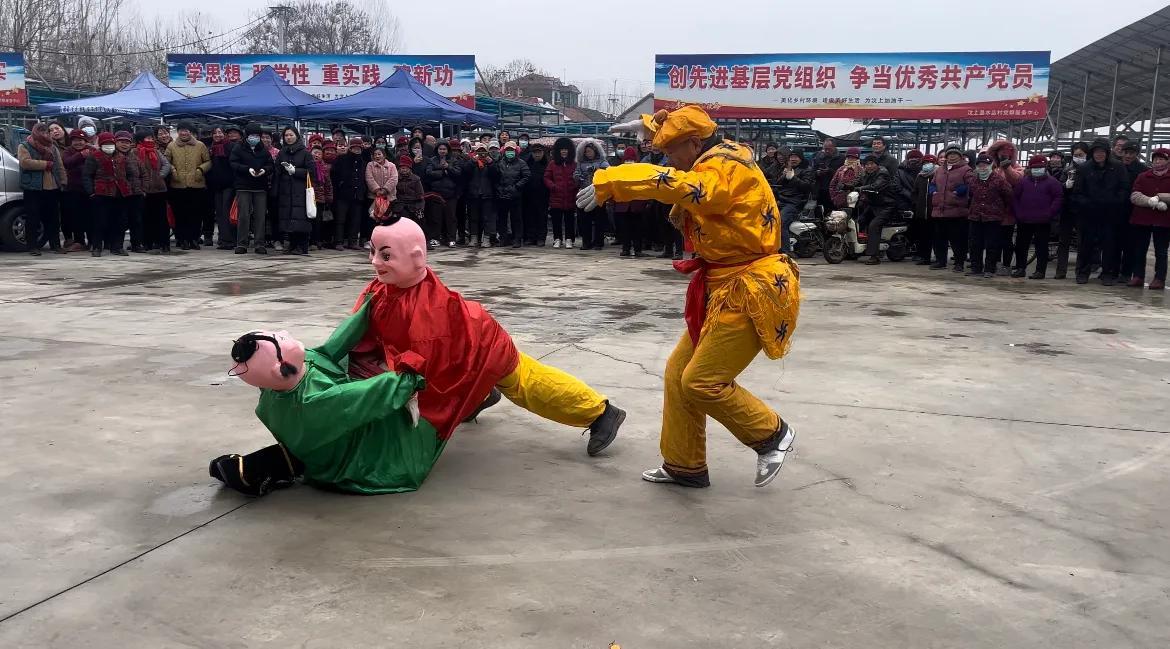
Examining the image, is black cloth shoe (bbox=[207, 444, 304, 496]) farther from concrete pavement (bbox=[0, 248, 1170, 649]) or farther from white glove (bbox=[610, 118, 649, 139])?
white glove (bbox=[610, 118, 649, 139])

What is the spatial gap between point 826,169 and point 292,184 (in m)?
7.39

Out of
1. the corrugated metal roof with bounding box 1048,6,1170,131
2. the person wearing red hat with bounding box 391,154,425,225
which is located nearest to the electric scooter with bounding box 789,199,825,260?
the person wearing red hat with bounding box 391,154,425,225

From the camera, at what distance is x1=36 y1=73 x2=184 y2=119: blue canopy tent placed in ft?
64.1

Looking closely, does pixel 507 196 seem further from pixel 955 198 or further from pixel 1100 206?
pixel 1100 206

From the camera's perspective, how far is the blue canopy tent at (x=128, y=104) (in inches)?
769

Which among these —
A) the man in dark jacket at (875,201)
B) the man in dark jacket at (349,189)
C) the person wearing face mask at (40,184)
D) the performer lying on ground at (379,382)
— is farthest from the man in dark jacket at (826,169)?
the performer lying on ground at (379,382)

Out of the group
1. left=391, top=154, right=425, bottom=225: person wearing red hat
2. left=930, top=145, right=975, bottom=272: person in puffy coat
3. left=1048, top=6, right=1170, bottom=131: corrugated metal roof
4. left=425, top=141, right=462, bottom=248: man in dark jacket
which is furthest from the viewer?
left=1048, top=6, right=1170, bottom=131: corrugated metal roof

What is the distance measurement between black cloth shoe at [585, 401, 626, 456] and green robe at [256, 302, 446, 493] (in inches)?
29.4

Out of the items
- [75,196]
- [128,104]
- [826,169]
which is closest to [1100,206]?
[826,169]

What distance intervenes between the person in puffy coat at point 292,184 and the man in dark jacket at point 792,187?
643cm

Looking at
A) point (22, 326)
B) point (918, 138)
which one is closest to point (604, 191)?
point (22, 326)

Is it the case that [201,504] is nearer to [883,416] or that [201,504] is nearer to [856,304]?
[883,416]

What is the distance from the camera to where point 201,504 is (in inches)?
150

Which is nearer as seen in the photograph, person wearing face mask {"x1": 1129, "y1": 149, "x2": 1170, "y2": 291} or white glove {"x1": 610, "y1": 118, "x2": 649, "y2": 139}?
white glove {"x1": 610, "y1": 118, "x2": 649, "y2": 139}
